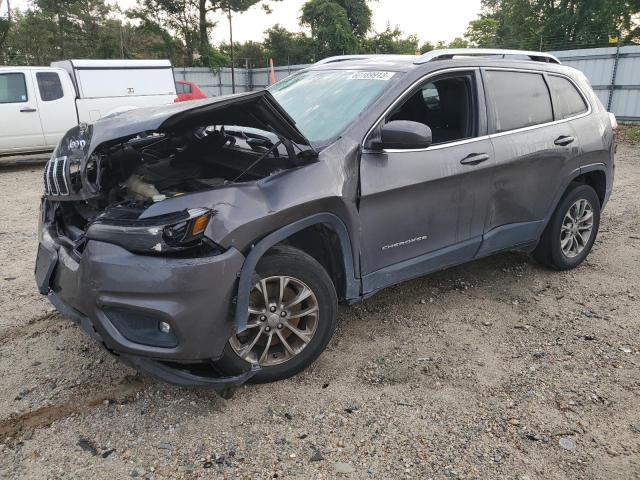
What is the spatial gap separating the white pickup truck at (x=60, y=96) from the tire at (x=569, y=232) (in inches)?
332

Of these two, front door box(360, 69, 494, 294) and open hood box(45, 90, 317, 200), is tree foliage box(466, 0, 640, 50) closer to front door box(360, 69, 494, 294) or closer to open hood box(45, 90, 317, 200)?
front door box(360, 69, 494, 294)

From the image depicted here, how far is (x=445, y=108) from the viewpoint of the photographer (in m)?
3.97

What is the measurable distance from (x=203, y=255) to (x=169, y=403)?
Result: 91 centimetres

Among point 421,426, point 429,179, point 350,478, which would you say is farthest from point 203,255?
point 429,179

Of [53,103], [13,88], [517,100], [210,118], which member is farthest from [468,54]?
[13,88]

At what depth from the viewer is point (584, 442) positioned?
2533 mm

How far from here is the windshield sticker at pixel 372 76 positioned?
345 cm

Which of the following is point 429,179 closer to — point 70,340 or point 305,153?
point 305,153

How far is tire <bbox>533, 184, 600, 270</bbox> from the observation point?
4.39 meters

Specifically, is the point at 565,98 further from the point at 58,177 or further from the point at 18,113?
the point at 18,113

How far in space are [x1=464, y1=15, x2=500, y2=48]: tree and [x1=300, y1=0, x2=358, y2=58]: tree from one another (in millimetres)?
15232

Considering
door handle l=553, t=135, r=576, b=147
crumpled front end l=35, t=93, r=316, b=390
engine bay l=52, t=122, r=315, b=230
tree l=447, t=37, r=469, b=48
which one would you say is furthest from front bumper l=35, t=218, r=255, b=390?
tree l=447, t=37, r=469, b=48

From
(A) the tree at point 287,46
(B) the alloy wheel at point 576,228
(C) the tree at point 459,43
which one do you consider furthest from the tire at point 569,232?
(C) the tree at point 459,43

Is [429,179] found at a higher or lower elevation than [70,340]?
higher
